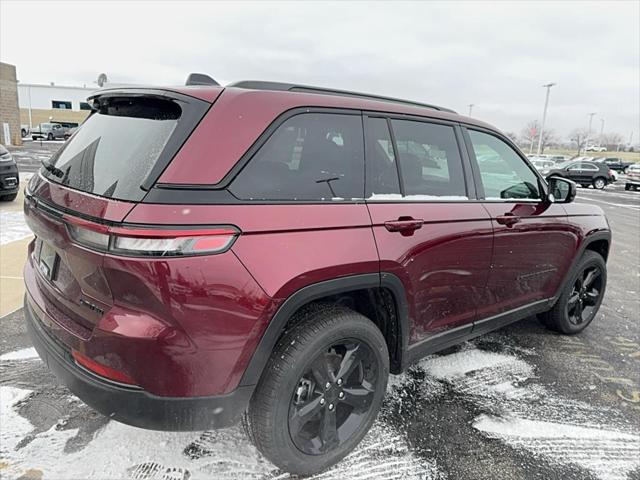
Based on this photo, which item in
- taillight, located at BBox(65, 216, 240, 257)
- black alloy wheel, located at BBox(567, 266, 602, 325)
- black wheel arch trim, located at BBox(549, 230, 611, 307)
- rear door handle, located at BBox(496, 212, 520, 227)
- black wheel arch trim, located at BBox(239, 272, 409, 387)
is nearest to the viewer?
taillight, located at BBox(65, 216, 240, 257)

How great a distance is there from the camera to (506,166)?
328cm

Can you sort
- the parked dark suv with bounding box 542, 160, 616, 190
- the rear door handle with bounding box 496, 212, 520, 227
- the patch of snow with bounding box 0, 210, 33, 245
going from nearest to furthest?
1. the rear door handle with bounding box 496, 212, 520, 227
2. the patch of snow with bounding box 0, 210, 33, 245
3. the parked dark suv with bounding box 542, 160, 616, 190

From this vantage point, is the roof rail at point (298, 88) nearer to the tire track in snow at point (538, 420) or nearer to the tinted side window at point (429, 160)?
the tinted side window at point (429, 160)

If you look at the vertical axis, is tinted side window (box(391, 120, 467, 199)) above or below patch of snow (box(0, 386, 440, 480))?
above

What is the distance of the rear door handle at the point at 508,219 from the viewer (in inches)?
117

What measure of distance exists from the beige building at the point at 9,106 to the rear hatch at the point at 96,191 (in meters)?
31.1

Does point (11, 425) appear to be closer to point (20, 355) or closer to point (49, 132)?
point (20, 355)

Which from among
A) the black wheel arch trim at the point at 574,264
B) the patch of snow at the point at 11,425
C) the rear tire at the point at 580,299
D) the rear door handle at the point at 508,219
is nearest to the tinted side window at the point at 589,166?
the rear tire at the point at 580,299

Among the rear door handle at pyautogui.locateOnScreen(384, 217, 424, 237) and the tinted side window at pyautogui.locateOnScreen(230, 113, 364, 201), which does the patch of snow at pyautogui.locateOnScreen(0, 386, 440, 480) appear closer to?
the rear door handle at pyautogui.locateOnScreen(384, 217, 424, 237)

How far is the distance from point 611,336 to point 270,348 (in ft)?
12.0

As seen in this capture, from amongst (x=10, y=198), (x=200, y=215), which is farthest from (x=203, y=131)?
(x=10, y=198)

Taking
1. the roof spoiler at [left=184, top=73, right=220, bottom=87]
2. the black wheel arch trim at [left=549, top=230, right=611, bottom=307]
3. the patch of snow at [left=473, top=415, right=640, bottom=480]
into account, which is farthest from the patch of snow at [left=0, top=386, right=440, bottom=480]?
the black wheel arch trim at [left=549, top=230, right=611, bottom=307]

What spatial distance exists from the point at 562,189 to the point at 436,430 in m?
2.20

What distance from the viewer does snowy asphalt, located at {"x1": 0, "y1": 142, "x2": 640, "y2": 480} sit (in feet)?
7.33
